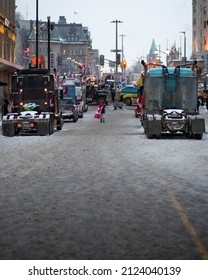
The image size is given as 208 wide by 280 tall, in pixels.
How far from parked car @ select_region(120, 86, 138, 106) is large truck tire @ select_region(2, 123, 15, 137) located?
45.5 meters

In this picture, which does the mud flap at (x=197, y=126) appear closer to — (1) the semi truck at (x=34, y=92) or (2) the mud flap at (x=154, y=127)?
(2) the mud flap at (x=154, y=127)

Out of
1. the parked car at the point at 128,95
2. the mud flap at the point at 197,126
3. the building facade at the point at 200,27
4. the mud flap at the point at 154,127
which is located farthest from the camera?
the building facade at the point at 200,27

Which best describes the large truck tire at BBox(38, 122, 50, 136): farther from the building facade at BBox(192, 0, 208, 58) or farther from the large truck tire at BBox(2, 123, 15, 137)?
the building facade at BBox(192, 0, 208, 58)

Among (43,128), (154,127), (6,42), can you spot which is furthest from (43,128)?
(6,42)

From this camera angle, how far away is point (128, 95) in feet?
246

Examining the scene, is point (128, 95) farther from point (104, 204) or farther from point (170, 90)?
point (104, 204)

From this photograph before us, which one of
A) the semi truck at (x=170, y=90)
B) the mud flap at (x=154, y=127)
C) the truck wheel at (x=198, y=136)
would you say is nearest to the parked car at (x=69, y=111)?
the semi truck at (x=170, y=90)

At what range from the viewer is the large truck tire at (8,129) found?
93.9 ft

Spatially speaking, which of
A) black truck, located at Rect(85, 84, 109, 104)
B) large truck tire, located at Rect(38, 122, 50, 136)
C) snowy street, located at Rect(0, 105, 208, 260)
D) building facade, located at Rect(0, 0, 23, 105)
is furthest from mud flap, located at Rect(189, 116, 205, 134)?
black truck, located at Rect(85, 84, 109, 104)

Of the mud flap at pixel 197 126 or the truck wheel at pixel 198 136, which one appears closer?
the mud flap at pixel 197 126

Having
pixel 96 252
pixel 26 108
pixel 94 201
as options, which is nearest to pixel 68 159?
pixel 94 201

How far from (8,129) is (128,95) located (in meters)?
47.2

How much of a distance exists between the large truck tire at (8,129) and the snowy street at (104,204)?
8.43 metres

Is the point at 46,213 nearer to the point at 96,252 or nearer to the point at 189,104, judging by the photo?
the point at 96,252
